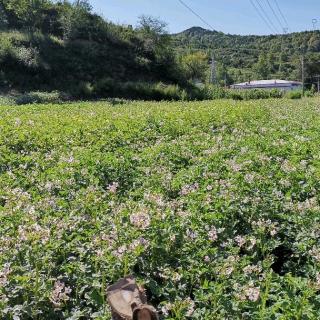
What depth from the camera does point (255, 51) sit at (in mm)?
130750

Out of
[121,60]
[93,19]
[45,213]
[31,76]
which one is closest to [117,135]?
[45,213]

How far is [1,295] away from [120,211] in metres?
1.34

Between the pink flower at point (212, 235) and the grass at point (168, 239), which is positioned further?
the pink flower at point (212, 235)

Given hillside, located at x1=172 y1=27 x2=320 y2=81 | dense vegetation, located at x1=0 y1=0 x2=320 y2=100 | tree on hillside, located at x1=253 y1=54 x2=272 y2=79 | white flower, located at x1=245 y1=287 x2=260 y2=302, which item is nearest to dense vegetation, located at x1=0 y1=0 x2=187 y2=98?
dense vegetation, located at x1=0 y1=0 x2=320 y2=100

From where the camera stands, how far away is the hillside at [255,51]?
113 meters

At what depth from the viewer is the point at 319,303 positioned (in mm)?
2684

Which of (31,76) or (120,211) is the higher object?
(31,76)

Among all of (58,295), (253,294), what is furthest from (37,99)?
(253,294)

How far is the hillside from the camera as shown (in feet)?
370

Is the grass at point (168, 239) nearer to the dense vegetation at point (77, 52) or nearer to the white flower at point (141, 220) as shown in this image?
the white flower at point (141, 220)

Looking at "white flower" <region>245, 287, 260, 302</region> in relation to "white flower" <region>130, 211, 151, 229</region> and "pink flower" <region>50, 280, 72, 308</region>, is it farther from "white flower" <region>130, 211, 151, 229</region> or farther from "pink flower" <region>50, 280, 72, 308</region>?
"pink flower" <region>50, 280, 72, 308</region>

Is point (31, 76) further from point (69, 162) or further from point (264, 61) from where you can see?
point (264, 61)

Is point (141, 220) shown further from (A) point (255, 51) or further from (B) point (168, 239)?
(A) point (255, 51)

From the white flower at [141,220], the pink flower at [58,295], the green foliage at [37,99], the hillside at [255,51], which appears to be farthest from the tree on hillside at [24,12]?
the hillside at [255,51]
